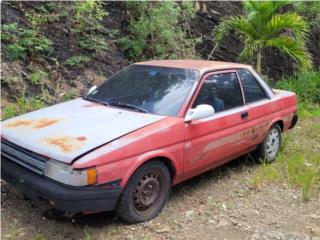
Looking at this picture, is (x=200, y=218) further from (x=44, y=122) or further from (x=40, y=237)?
(x=44, y=122)

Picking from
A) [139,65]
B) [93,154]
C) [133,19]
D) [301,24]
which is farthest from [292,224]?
[133,19]

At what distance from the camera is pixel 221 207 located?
4.93 metres

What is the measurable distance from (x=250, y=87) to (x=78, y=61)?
145 inches

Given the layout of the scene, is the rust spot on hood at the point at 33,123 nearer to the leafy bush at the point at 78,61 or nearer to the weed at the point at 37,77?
the weed at the point at 37,77

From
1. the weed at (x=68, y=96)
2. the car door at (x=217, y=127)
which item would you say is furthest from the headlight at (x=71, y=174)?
the weed at (x=68, y=96)

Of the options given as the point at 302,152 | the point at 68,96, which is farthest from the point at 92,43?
the point at 302,152

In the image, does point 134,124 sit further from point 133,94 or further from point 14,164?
point 14,164

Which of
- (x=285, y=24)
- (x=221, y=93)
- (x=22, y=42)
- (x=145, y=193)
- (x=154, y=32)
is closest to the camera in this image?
(x=145, y=193)

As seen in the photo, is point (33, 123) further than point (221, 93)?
No

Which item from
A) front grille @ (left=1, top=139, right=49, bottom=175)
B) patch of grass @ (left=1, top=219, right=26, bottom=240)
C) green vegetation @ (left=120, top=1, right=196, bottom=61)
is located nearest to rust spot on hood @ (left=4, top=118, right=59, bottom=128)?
front grille @ (left=1, top=139, right=49, bottom=175)

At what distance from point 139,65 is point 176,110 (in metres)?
1.22

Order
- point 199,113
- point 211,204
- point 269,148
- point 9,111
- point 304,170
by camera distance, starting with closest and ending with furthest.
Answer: point 199,113
point 211,204
point 304,170
point 269,148
point 9,111

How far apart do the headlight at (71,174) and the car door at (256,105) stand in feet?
8.85

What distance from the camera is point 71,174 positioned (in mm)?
3723
